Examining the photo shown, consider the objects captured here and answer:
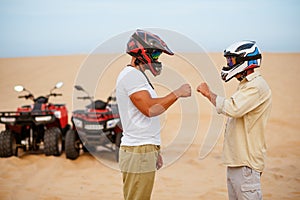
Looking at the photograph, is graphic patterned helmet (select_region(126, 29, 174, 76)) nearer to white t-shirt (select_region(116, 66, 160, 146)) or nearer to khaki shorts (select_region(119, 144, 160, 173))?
white t-shirt (select_region(116, 66, 160, 146))

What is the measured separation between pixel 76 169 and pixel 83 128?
0.76m

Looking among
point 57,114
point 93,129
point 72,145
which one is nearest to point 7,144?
point 57,114

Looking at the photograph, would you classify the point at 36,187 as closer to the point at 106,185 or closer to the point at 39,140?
the point at 106,185

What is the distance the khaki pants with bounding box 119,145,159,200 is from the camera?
12.4 feet

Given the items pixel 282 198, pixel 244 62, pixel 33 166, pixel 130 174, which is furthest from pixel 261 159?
pixel 33 166

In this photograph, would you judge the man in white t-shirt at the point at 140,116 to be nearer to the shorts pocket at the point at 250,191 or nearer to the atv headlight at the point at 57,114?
the shorts pocket at the point at 250,191

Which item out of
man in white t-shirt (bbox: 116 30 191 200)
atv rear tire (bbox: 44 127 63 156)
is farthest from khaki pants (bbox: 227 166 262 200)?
atv rear tire (bbox: 44 127 63 156)

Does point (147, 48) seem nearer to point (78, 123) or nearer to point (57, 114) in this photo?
point (78, 123)

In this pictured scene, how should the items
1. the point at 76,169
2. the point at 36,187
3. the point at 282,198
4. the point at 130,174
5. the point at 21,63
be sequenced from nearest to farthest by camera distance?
the point at 130,174 < the point at 282,198 < the point at 36,187 < the point at 76,169 < the point at 21,63

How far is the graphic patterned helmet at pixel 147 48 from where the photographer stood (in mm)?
3777

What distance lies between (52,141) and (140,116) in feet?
19.0

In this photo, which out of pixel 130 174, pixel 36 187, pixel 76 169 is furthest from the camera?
pixel 76 169

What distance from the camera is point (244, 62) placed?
3.93 metres

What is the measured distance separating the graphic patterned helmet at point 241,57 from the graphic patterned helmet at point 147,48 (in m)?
0.51
